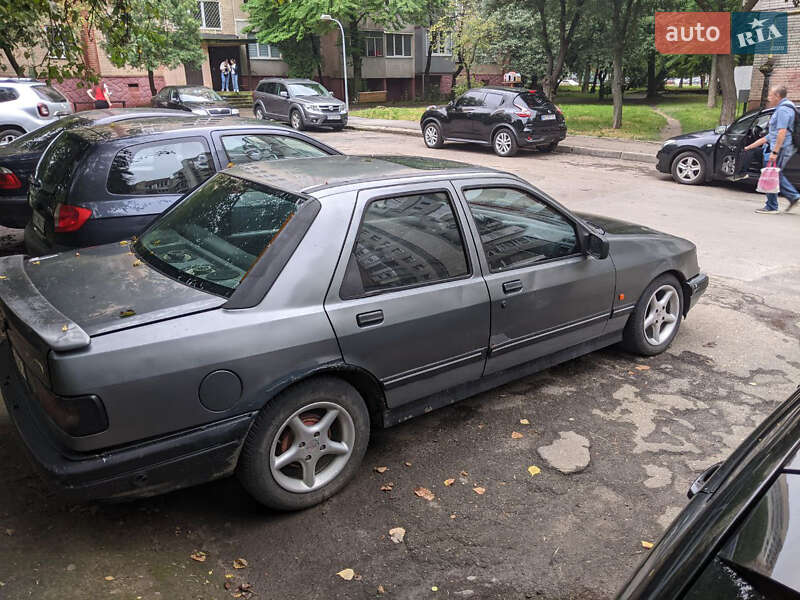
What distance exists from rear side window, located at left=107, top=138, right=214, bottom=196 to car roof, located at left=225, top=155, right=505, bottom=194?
181 centimetres

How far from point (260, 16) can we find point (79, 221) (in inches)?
1226

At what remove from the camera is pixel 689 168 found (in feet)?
41.2

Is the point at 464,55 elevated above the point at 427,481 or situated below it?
above

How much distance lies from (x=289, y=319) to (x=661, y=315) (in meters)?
3.32

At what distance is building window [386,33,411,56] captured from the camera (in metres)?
39.4

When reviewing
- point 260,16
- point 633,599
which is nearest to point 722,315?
point 633,599

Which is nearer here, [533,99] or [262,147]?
[262,147]

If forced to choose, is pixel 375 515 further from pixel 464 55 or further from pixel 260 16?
pixel 464 55

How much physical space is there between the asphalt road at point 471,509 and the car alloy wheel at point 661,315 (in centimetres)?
19

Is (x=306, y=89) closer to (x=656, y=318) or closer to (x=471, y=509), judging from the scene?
(x=656, y=318)

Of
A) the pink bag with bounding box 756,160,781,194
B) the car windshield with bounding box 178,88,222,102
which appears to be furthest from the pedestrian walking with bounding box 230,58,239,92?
the pink bag with bounding box 756,160,781,194

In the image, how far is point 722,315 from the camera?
242 inches

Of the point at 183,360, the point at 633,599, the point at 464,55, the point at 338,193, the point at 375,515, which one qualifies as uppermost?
the point at 464,55

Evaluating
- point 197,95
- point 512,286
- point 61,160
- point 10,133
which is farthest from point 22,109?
point 512,286
